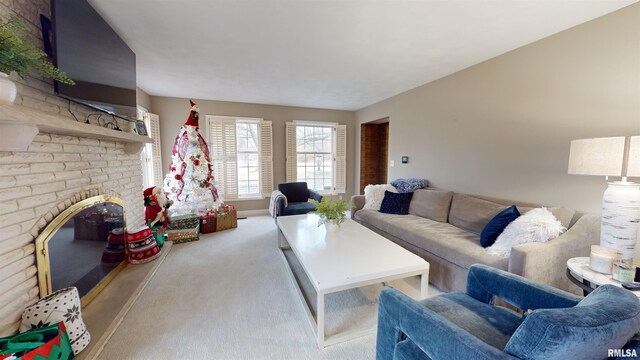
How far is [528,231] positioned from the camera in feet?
6.02

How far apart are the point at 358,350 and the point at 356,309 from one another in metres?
0.40

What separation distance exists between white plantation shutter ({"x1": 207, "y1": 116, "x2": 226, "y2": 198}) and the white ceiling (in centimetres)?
119

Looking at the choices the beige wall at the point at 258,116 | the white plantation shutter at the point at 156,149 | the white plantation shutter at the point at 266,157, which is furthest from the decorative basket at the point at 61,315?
the white plantation shutter at the point at 266,157

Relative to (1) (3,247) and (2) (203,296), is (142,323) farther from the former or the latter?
(1) (3,247)

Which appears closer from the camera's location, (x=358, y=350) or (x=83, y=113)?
(x=358, y=350)

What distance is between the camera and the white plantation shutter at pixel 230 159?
4.76 metres

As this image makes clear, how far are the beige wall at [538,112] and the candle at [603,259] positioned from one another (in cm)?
83

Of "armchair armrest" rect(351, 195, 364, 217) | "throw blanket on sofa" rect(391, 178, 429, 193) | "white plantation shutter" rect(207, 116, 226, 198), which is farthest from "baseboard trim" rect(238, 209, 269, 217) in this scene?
"throw blanket on sofa" rect(391, 178, 429, 193)

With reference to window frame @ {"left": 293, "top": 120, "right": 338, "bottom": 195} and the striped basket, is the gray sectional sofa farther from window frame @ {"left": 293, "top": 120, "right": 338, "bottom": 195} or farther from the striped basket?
the striped basket

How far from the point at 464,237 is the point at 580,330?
6.24ft

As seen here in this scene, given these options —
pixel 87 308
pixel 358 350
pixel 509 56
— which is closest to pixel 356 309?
pixel 358 350

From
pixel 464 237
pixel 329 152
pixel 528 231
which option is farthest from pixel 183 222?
pixel 528 231

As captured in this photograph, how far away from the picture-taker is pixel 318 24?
2029 millimetres

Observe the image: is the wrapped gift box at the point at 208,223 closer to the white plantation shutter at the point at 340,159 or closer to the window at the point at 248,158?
the window at the point at 248,158
